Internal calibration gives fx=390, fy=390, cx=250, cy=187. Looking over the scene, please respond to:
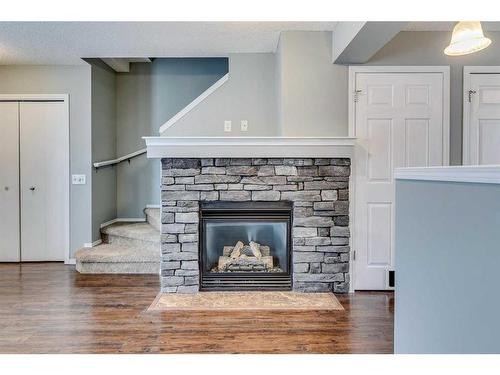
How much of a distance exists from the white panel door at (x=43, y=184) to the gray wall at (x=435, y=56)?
3.64 m

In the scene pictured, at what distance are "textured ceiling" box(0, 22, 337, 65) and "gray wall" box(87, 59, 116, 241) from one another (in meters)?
0.43

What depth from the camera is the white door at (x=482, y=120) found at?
357 cm

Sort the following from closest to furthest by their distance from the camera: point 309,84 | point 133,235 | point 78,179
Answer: point 309,84 → point 133,235 → point 78,179

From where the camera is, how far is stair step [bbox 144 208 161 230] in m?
4.63

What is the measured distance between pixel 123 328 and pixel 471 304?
2326mm

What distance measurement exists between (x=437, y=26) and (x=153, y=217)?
3580 millimetres

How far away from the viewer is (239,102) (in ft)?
13.4

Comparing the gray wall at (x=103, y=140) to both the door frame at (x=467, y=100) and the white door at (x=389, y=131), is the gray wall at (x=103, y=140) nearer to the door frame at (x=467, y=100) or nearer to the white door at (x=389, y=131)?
the white door at (x=389, y=131)

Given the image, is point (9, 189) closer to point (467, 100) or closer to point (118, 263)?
point (118, 263)

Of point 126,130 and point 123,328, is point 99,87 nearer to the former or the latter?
point 126,130

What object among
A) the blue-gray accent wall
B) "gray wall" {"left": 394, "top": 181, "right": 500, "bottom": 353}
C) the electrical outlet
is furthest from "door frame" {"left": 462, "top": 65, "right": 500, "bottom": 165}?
the blue-gray accent wall

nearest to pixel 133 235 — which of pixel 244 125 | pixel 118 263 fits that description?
pixel 118 263

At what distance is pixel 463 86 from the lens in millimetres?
3582

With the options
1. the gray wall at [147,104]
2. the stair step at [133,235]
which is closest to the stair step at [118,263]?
the stair step at [133,235]
